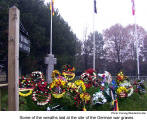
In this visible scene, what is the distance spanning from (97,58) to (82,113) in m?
29.4

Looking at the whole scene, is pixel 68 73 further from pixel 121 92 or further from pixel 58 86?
pixel 121 92

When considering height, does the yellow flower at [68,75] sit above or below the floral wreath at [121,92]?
above

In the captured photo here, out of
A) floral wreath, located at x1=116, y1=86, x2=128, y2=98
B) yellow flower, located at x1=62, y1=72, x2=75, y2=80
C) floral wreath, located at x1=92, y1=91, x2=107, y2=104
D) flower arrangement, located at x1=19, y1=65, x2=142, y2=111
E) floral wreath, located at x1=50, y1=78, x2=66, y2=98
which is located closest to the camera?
flower arrangement, located at x1=19, y1=65, x2=142, y2=111

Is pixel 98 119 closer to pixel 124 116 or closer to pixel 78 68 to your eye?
pixel 124 116

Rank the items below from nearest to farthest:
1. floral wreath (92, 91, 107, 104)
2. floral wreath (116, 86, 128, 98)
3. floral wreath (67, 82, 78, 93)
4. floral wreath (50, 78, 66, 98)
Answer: floral wreath (67, 82, 78, 93)
floral wreath (50, 78, 66, 98)
floral wreath (92, 91, 107, 104)
floral wreath (116, 86, 128, 98)

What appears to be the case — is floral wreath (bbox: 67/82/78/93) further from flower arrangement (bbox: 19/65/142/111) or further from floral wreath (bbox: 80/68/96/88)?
floral wreath (bbox: 80/68/96/88)

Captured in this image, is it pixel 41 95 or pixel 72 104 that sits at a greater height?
pixel 41 95

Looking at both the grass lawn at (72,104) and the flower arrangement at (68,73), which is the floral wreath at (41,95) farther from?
the flower arrangement at (68,73)

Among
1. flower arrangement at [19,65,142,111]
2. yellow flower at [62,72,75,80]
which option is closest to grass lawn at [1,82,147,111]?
flower arrangement at [19,65,142,111]

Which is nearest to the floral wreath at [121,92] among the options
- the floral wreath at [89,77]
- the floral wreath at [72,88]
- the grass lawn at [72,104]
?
the grass lawn at [72,104]

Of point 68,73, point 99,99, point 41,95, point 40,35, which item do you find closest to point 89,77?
point 68,73

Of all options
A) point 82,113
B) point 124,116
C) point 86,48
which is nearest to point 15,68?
point 82,113

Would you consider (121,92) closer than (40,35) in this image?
Yes

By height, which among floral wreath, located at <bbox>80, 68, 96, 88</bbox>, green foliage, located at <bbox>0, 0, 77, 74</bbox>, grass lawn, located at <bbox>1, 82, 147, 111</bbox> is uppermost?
green foliage, located at <bbox>0, 0, 77, 74</bbox>
